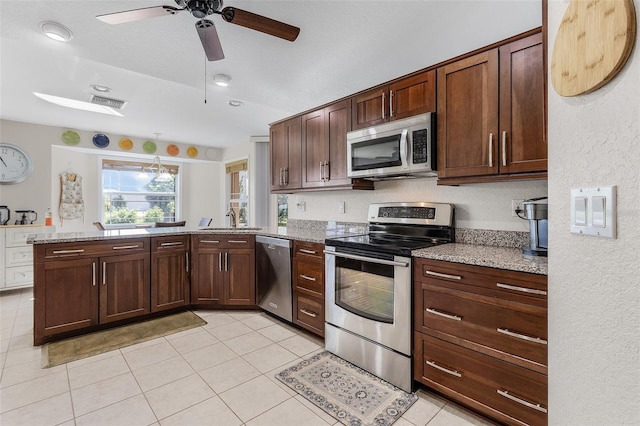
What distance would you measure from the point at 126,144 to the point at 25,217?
1.91 m

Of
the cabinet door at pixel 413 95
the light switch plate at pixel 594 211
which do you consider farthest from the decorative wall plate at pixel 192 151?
the light switch plate at pixel 594 211

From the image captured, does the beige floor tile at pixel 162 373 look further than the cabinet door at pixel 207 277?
No

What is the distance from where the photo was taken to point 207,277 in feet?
11.2

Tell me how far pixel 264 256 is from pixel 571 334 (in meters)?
2.76

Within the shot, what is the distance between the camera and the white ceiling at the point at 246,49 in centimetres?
203

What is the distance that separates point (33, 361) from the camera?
2.38m

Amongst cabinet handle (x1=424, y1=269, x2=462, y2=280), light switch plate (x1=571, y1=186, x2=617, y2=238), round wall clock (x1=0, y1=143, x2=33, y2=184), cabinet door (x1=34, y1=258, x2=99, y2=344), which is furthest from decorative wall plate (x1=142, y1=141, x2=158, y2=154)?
light switch plate (x1=571, y1=186, x2=617, y2=238)

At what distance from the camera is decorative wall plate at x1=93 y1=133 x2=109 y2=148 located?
5.32 metres

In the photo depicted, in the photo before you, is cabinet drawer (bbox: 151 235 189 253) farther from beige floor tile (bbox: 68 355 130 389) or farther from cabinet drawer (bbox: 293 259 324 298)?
cabinet drawer (bbox: 293 259 324 298)

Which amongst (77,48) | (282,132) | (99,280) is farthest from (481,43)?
(99,280)

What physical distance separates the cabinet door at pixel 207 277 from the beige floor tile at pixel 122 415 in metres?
1.54

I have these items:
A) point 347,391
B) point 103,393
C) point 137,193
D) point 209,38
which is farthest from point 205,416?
point 137,193

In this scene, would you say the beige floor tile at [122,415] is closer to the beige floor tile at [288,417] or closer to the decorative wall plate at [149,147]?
the beige floor tile at [288,417]

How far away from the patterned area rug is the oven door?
10.5 inches
